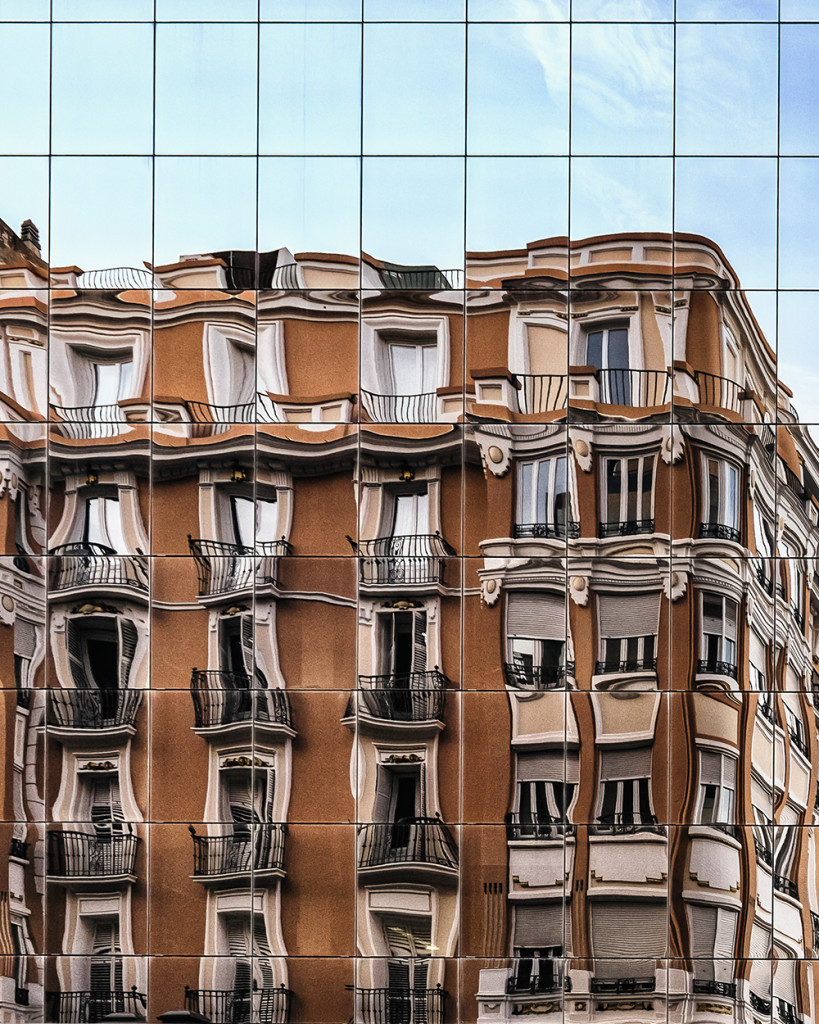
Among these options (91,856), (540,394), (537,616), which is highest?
(540,394)

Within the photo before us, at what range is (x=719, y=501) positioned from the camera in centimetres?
959

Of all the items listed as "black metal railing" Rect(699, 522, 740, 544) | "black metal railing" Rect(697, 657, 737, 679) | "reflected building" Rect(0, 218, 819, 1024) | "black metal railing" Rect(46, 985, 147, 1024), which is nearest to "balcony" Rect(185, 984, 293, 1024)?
"reflected building" Rect(0, 218, 819, 1024)

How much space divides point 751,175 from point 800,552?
390 cm

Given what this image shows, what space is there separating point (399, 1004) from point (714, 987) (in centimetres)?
308

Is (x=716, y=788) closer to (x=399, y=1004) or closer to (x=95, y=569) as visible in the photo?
(x=399, y=1004)

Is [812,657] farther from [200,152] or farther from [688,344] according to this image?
[200,152]

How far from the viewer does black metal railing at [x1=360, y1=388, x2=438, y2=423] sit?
955 cm

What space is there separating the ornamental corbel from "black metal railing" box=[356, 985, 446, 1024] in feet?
18.6

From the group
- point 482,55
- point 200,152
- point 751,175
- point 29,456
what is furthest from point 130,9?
point 751,175

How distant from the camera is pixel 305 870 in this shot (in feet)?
30.6

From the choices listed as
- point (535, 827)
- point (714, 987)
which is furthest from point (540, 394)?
point (714, 987)

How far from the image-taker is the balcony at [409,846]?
30.3ft

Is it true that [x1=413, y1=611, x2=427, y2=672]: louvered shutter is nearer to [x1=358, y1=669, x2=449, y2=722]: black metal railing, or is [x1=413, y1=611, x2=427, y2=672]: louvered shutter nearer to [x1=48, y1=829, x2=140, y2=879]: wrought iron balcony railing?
[x1=358, y1=669, x2=449, y2=722]: black metal railing

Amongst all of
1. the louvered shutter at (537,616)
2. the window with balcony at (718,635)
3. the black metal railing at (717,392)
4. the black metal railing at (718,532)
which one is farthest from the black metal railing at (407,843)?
the black metal railing at (717,392)
